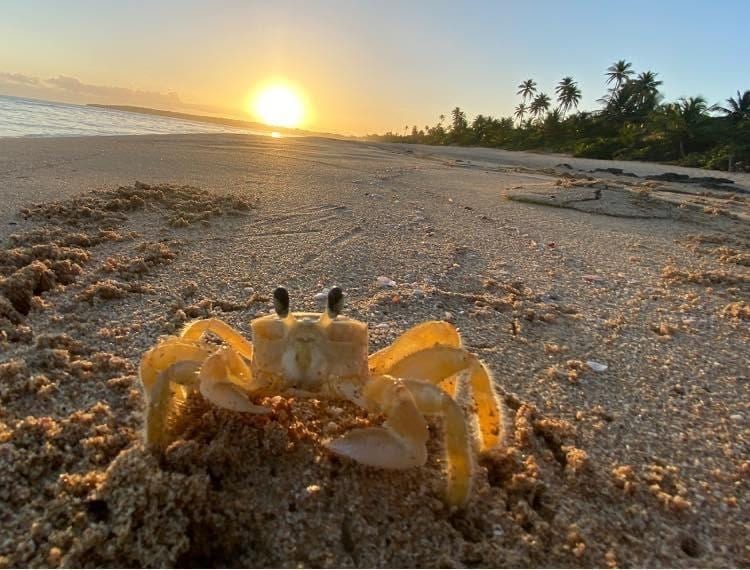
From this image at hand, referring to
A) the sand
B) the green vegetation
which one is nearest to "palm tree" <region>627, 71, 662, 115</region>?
the green vegetation

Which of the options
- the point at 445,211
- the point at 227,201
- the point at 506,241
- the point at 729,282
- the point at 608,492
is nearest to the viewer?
the point at 608,492

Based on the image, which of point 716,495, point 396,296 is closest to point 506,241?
point 396,296

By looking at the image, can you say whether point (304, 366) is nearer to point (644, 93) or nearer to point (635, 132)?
point (635, 132)

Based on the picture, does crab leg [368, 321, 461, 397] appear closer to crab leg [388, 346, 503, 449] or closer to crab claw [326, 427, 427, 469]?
crab leg [388, 346, 503, 449]

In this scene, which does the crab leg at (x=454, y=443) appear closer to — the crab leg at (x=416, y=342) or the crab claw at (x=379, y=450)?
the crab claw at (x=379, y=450)

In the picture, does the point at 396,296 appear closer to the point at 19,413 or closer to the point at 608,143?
the point at 19,413

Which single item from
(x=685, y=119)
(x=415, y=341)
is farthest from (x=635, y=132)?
(x=415, y=341)
